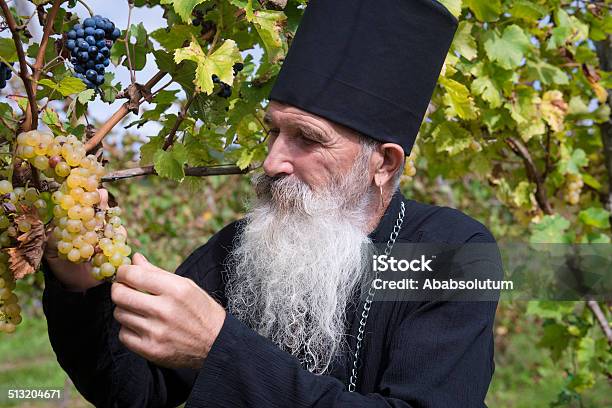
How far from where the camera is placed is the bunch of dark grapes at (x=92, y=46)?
1.84m

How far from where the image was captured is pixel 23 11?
243 centimetres

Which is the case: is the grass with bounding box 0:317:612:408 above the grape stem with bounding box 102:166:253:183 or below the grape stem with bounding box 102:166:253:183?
below

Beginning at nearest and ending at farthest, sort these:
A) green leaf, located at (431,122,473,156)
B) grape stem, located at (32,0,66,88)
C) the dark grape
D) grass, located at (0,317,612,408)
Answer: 1. grape stem, located at (32,0,66,88)
2. the dark grape
3. green leaf, located at (431,122,473,156)
4. grass, located at (0,317,612,408)

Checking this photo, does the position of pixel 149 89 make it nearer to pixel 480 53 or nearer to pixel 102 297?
pixel 102 297

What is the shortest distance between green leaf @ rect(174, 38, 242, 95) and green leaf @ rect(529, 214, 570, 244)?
216 cm

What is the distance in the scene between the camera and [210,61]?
1.93 m

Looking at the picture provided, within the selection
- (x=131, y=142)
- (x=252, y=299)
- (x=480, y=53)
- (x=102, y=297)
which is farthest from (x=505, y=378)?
(x=102, y=297)

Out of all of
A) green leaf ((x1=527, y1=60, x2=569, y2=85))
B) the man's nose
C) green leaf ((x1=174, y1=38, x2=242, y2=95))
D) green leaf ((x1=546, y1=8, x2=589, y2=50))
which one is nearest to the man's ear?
the man's nose

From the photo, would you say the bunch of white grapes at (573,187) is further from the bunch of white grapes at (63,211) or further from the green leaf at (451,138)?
the bunch of white grapes at (63,211)

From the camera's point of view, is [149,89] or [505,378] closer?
[149,89]

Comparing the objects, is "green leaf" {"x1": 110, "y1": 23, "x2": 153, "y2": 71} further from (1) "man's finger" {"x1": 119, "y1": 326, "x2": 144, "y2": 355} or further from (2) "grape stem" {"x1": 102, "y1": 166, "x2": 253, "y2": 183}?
(1) "man's finger" {"x1": 119, "y1": 326, "x2": 144, "y2": 355}

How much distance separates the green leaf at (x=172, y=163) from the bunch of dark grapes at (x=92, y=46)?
9.9 inches

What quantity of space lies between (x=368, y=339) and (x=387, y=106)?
26.5 inches

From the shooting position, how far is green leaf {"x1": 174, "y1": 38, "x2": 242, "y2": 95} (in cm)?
190
